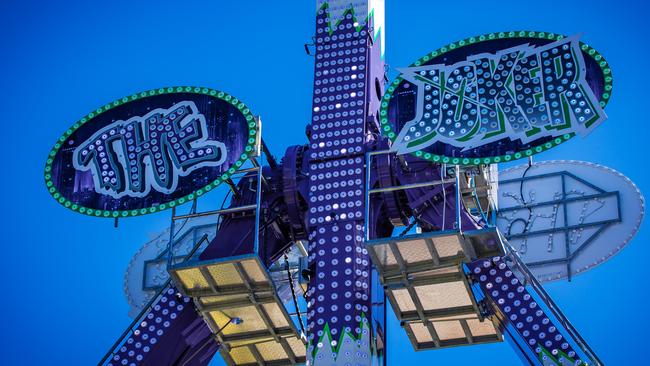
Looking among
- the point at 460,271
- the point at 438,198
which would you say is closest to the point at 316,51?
the point at 438,198

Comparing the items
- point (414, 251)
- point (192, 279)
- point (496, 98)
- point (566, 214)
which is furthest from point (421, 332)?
point (566, 214)

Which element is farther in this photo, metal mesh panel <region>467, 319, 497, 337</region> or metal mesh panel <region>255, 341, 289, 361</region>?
metal mesh panel <region>255, 341, 289, 361</region>

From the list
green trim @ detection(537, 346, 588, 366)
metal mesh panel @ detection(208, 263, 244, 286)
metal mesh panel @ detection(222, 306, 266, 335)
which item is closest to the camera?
green trim @ detection(537, 346, 588, 366)

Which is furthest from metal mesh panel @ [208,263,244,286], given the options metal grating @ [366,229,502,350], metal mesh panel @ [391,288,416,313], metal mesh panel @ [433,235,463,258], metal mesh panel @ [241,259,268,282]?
metal mesh panel @ [433,235,463,258]

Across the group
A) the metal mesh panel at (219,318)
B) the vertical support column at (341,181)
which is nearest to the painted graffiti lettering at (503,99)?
the vertical support column at (341,181)

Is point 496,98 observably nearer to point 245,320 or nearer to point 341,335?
point 341,335

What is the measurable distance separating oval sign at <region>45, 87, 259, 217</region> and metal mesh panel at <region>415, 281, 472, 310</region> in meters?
4.18

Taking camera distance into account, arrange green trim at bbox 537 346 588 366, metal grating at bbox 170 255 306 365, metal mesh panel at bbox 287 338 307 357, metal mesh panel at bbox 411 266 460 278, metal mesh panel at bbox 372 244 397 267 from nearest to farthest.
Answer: green trim at bbox 537 346 588 366, metal mesh panel at bbox 372 244 397 267, metal mesh panel at bbox 411 266 460 278, metal grating at bbox 170 255 306 365, metal mesh panel at bbox 287 338 307 357

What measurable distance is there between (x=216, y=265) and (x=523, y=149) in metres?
5.82

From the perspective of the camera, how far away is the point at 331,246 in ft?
73.4

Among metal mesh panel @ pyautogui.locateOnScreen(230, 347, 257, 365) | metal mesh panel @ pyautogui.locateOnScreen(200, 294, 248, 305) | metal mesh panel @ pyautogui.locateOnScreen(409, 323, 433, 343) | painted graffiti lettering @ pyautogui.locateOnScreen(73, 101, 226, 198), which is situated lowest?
metal mesh panel @ pyautogui.locateOnScreen(230, 347, 257, 365)

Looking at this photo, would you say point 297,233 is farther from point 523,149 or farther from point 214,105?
point 523,149

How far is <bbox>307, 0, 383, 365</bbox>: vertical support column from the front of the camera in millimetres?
21484

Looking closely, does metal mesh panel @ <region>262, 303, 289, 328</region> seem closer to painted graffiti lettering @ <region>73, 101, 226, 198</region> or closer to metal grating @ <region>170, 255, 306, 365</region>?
metal grating @ <region>170, 255, 306, 365</region>
